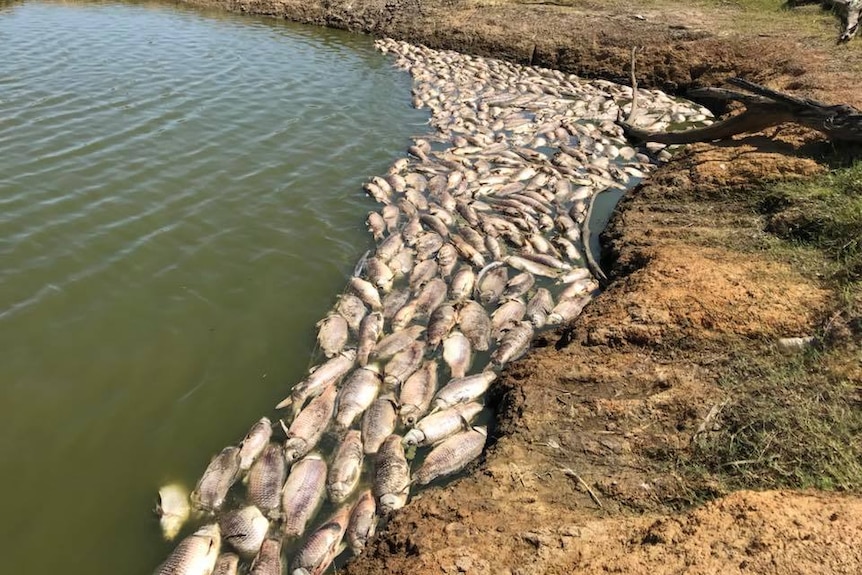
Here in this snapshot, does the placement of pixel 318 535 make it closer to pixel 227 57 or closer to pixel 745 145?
pixel 745 145

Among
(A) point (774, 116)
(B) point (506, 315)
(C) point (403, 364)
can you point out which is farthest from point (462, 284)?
(A) point (774, 116)

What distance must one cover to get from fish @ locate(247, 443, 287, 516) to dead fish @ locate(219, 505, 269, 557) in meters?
0.12

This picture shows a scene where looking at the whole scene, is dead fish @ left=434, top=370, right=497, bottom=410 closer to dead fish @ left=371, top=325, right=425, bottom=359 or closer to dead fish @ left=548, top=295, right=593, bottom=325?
dead fish @ left=371, top=325, right=425, bottom=359

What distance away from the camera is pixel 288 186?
10.4m

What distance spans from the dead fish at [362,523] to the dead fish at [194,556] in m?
1.13

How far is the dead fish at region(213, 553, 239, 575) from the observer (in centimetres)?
424

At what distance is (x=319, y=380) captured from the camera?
238 inches

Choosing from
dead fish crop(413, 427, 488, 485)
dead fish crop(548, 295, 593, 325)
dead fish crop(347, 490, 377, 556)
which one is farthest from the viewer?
dead fish crop(548, 295, 593, 325)

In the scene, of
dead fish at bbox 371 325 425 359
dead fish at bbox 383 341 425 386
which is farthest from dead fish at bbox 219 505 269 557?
dead fish at bbox 371 325 425 359

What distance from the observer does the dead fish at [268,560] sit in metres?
4.23

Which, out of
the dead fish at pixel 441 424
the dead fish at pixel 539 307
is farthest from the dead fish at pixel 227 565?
the dead fish at pixel 539 307

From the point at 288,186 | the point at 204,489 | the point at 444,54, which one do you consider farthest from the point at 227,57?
the point at 204,489

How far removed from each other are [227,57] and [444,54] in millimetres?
8163

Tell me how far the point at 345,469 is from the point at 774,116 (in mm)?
9167
